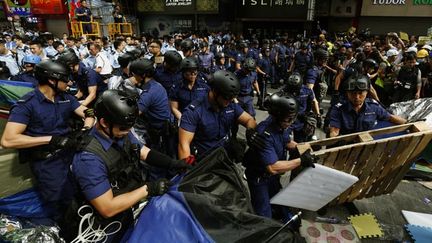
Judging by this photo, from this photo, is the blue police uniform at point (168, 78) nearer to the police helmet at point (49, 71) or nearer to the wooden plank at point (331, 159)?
the police helmet at point (49, 71)

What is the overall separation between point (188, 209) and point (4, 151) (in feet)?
8.16

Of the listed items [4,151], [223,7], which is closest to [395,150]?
[4,151]

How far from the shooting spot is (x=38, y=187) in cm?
292

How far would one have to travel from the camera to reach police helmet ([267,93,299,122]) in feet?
8.50

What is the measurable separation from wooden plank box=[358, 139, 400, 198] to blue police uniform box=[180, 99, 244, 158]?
1569 mm

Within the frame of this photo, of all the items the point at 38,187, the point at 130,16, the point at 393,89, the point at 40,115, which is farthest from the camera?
the point at 130,16

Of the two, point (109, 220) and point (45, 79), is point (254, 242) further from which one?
point (45, 79)

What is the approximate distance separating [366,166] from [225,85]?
1733mm

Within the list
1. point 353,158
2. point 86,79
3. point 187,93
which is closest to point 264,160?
point 353,158

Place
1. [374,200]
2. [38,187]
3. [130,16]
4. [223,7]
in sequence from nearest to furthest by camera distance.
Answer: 1. [38,187]
2. [374,200]
3. [223,7]
4. [130,16]

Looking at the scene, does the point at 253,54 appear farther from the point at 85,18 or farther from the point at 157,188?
the point at 85,18

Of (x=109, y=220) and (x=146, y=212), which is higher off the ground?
(x=146, y=212)

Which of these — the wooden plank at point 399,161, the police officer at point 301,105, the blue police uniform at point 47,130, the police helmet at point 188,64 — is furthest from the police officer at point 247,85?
the blue police uniform at point 47,130

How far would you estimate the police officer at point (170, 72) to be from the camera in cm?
496
